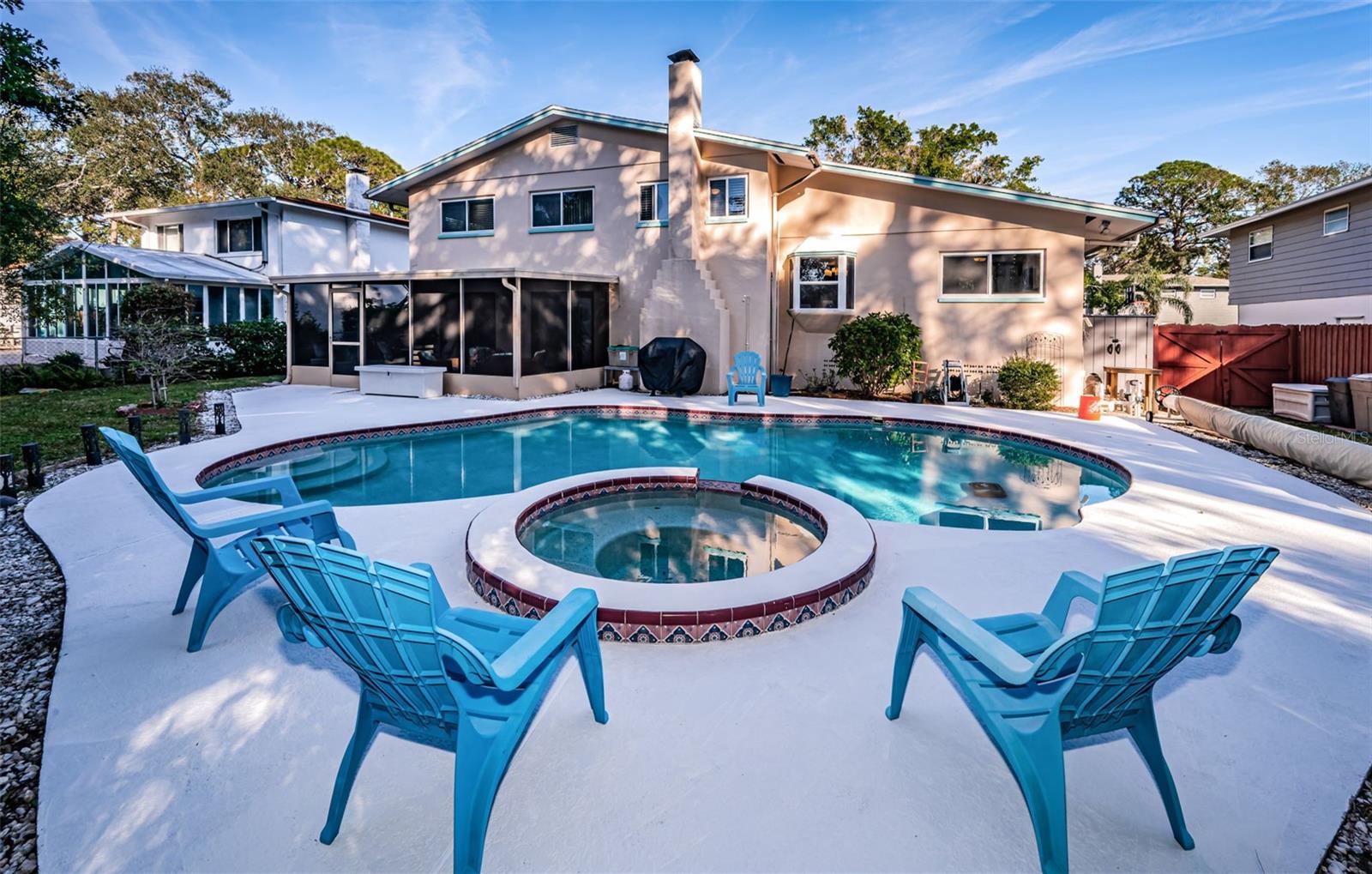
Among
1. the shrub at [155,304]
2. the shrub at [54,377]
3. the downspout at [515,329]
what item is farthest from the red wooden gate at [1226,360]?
the shrub at [54,377]

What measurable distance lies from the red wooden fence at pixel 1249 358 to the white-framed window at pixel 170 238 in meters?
25.2

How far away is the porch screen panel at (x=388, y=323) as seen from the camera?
13414mm

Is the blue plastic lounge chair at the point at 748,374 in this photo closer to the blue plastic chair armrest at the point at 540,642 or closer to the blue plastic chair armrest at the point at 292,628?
the blue plastic chair armrest at the point at 540,642

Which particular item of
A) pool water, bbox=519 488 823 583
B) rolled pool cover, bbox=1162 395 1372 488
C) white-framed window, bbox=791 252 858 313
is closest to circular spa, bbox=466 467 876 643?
pool water, bbox=519 488 823 583

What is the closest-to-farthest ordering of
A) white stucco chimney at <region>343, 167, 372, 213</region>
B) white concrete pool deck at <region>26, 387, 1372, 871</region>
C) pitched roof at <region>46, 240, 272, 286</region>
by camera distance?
white concrete pool deck at <region>26, 387, 1372, 871</region> < pitched roof at <region>46, 240, 272, 286</region> < white stucco chimney at <region>343, 167, 372, 213</region>

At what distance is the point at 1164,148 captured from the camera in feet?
90.1

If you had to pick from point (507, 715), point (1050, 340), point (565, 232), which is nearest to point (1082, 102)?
point (1050, 340)

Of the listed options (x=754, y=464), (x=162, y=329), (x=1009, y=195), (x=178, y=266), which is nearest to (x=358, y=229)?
(x=178, y=266)

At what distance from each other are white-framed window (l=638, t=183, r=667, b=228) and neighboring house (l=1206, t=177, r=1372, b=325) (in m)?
13.0

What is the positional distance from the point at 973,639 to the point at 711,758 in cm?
96

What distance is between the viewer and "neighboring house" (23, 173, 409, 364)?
16484 mm

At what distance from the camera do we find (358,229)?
20.6 meters

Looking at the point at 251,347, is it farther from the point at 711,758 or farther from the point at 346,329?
the point at 711,758

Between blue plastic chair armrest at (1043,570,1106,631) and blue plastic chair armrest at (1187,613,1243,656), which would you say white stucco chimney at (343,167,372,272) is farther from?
blue plastic chair armrest at (1187,613,1243,656)
